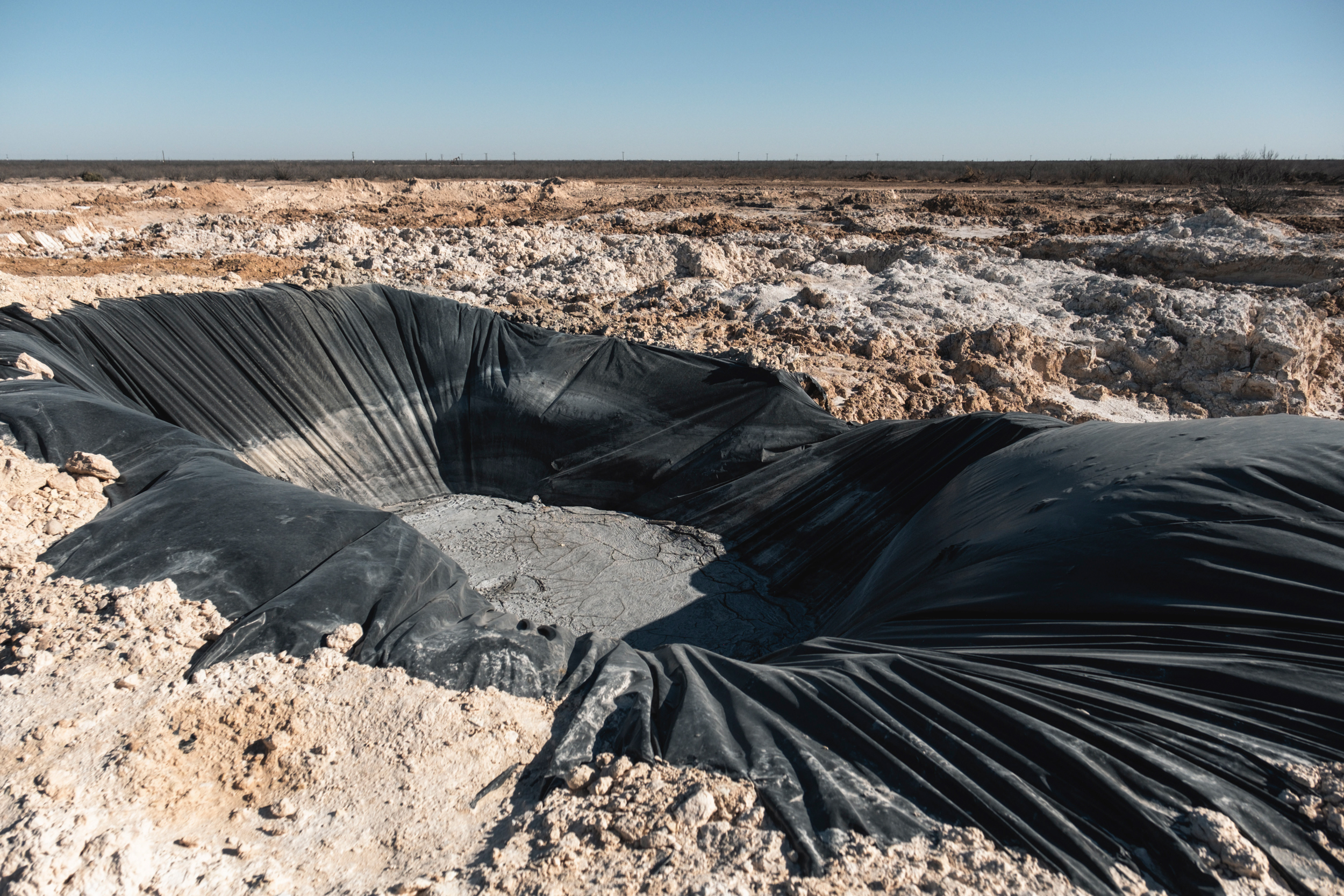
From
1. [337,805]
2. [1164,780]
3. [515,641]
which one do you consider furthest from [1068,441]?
[337,805]

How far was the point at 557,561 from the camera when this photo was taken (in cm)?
406

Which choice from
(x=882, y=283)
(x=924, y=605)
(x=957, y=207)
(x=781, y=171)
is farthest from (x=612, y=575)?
(x=781, y=171)

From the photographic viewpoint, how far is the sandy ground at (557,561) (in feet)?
4.90

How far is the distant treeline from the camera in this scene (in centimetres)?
2153

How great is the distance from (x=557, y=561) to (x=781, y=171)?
117 feet

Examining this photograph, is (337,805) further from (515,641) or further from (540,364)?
(540,364)

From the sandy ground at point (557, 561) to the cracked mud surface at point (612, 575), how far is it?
2 cm

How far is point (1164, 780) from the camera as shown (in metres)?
1.50

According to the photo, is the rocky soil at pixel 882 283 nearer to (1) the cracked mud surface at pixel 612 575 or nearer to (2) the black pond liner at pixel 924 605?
(2) the black pond liner at pixel 924 605

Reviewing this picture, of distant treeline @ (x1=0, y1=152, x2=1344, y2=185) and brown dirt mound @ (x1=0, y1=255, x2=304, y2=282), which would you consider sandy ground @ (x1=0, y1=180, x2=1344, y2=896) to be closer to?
brown dirt mound @ (x1=0, y1=255, x2=304, y2=282)

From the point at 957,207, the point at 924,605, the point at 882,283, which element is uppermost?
the point at 957,207

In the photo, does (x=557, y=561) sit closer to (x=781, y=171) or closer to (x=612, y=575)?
(x=612, y=575)

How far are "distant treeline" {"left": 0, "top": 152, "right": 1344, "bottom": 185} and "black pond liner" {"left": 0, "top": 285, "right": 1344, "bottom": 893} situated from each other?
20.1m

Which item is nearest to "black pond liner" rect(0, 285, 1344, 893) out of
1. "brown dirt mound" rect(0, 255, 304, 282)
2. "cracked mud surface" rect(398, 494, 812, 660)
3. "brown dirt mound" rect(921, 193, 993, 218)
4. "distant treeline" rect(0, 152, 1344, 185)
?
"cracked mud surface" rect(398, 494, 812, 660)
